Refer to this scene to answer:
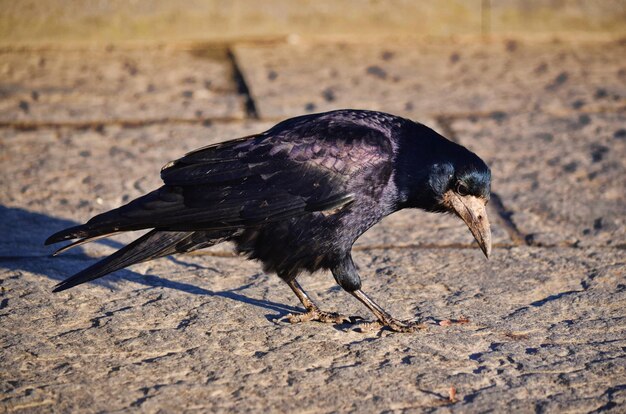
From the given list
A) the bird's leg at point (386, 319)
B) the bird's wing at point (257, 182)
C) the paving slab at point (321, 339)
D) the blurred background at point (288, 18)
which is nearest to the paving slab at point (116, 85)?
the blurred background at point (288, 18)

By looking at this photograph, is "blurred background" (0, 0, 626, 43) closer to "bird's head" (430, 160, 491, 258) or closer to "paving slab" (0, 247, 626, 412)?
"paving slab" (0, 247, 626, 412)

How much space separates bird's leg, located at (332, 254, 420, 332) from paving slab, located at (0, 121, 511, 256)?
845 millimetres

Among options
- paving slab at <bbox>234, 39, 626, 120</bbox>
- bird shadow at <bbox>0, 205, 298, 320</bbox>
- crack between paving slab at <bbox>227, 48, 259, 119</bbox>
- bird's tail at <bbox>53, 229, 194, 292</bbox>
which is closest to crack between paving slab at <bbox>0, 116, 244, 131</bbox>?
crack between paving slab at <bbox>227, 48, 259, 119</bbox>

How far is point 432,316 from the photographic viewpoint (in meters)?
4.14

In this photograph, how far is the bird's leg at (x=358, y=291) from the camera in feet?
13.1

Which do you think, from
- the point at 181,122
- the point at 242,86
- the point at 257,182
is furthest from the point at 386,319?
the point at 242,86

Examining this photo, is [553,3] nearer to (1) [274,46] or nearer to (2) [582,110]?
(2) [582,110]

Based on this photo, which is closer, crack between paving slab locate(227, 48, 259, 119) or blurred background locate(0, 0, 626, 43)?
crack between paving slab locate(227, 48, 259, 119)

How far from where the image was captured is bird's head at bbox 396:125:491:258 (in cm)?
408

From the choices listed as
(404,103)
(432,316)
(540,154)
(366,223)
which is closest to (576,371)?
(432,316)

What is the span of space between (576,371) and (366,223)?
1.05 m

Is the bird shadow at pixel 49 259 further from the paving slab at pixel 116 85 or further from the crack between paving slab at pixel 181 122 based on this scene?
the paving slab at pixel 116 85

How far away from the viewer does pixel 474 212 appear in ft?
13.9

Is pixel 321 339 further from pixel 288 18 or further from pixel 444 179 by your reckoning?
pixel 288 18
